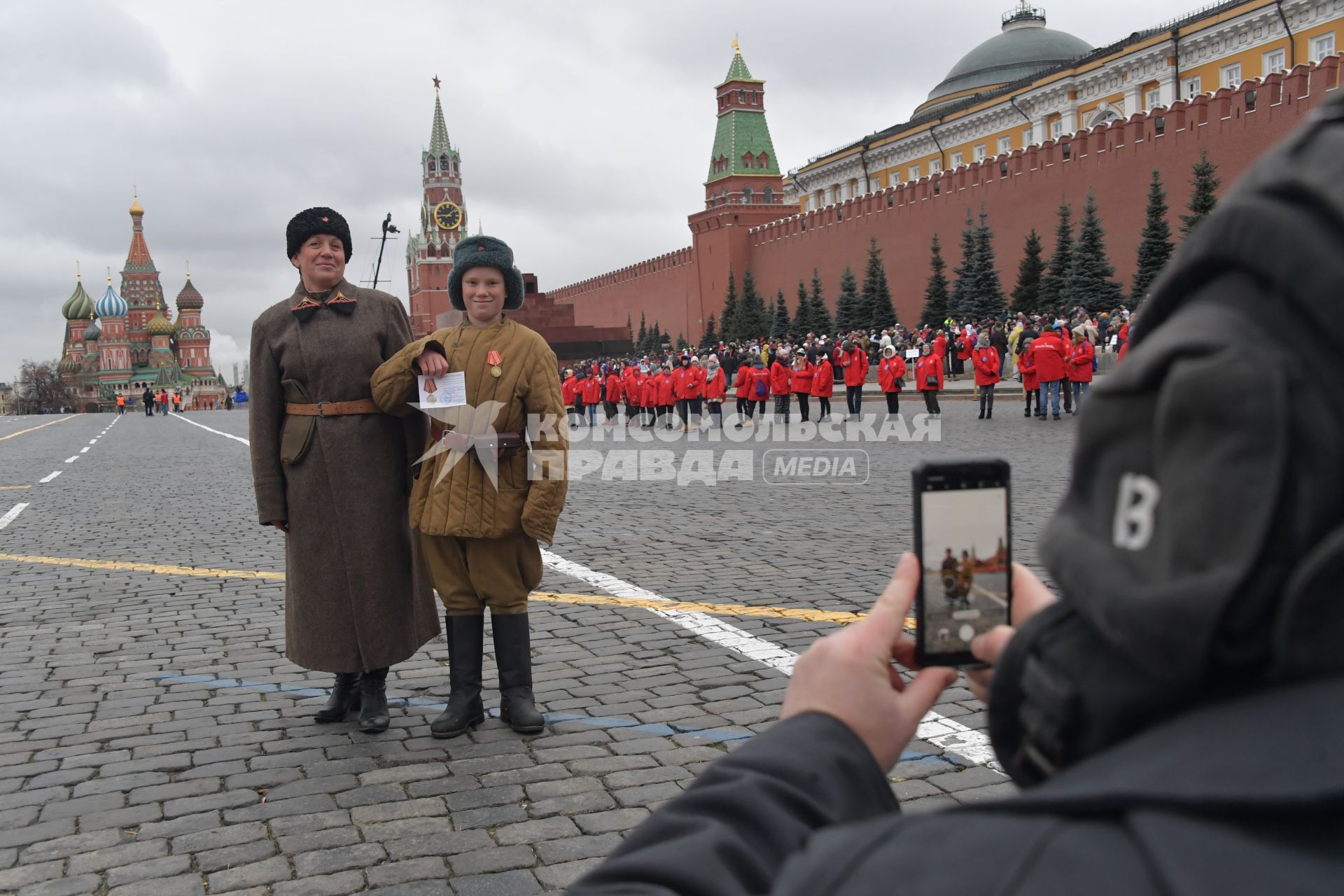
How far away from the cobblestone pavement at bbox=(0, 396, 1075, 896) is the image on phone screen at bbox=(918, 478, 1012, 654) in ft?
6.34

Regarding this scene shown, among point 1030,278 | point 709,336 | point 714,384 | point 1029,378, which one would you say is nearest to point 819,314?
point 709,336

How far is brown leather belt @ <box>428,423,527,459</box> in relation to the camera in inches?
157

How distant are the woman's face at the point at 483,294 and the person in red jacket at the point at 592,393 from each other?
89.1ft

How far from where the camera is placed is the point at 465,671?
4094 mm

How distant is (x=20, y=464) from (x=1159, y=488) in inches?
937

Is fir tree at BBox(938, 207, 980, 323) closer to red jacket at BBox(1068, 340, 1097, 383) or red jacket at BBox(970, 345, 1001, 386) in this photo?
red jacket at BBox(970, 345, 1001, 386)

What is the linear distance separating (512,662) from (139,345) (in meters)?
144

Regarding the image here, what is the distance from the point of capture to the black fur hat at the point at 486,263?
4227 mm

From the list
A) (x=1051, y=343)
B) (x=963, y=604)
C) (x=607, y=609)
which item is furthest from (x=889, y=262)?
(x=963, y=604)

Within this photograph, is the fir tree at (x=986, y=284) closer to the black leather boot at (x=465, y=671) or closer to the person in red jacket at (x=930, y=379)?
the person in red jacket at (x=930, y=379)

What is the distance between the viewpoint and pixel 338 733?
4.12 metres

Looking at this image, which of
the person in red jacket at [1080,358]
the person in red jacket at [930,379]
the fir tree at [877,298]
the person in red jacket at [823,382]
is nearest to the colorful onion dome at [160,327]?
the fir tree at [877,298]

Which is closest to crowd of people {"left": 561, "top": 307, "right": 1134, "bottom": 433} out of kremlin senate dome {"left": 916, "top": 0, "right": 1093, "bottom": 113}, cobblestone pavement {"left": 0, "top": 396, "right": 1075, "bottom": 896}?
cobblestone pavement {"left": 0, "top": 396, "right": 1075, "bottom": 896}

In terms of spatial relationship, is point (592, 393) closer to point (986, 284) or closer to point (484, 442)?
point (986, 284)
